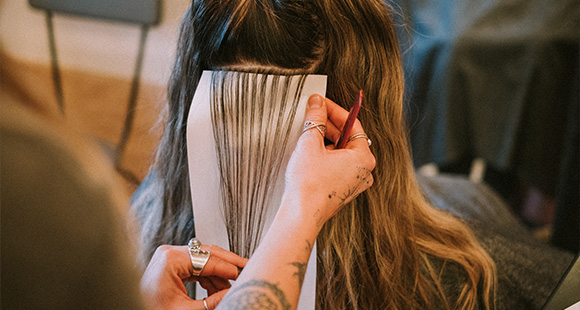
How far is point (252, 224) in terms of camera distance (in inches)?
28.6

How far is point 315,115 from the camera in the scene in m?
0.64

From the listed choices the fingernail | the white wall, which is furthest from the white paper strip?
the white wall

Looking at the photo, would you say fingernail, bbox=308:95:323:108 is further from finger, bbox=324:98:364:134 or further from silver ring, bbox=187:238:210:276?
silver ring, bbox=187:238:210:276

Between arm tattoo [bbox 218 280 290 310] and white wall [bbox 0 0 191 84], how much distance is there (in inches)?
17.5

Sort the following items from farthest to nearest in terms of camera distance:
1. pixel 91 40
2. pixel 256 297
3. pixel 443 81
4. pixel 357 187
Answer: pixel 443 81, pixel 91 40, pixel 357 187, pixel 256 297

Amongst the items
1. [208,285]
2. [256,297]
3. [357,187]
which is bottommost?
[208,285]

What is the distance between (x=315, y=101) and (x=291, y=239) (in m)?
0.23

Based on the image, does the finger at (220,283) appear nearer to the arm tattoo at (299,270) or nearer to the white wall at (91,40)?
the arm tattoo at (299,270)

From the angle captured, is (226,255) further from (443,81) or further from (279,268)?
(443,81)

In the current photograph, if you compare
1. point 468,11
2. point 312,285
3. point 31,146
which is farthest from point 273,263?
point 468,11

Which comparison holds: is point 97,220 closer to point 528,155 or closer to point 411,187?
point 411,187

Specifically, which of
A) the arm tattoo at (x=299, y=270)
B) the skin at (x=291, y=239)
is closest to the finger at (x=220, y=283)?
the skin at (x=291, y=239)

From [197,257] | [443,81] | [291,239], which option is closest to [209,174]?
[197,257]

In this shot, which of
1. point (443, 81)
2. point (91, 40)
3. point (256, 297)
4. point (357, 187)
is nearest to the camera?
point (256, 297)
